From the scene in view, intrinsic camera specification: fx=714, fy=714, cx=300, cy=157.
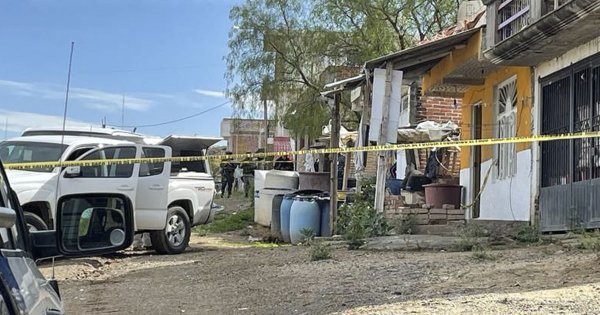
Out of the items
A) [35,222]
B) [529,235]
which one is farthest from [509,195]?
[35,222]

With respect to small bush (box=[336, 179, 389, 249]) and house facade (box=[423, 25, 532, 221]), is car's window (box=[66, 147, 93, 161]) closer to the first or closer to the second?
small bush (box=[336, 179, 389, 249])

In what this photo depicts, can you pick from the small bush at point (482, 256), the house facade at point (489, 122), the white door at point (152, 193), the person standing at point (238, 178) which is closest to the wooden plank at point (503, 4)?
the house facade at point (489, 122)

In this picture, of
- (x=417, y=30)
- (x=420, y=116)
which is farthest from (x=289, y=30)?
(x=420, y=116)

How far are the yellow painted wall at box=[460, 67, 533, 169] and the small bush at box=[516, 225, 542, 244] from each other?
5.39 ft

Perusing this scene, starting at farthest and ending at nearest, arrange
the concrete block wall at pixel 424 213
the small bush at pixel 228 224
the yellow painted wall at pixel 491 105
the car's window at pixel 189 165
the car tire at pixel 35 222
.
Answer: the small bush at pixel 228 224 → the car's window at pixel 189 165 → the concrete block wall at pixel 424 213 → the yellow painted wall at pixel 491 105 → the car tire at pixel 35 222

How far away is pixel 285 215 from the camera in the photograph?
14797 mm

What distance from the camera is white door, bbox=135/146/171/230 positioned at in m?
11.6

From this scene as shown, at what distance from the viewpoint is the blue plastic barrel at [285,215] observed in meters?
14.7

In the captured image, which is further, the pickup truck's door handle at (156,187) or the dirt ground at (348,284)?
the pickup truck's door handle at (156,187)

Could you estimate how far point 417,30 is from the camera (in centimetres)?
2228

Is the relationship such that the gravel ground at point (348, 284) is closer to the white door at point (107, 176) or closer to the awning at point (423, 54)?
the white door at point (107, 176)

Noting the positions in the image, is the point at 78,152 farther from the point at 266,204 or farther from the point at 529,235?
the point at 529,235

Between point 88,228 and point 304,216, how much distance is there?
11.3 metres

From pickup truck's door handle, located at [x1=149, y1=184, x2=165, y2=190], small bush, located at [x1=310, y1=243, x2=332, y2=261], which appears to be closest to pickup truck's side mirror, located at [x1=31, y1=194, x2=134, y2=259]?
small bush, located at [x1=310, y1=243, x2=332, y2=261]
